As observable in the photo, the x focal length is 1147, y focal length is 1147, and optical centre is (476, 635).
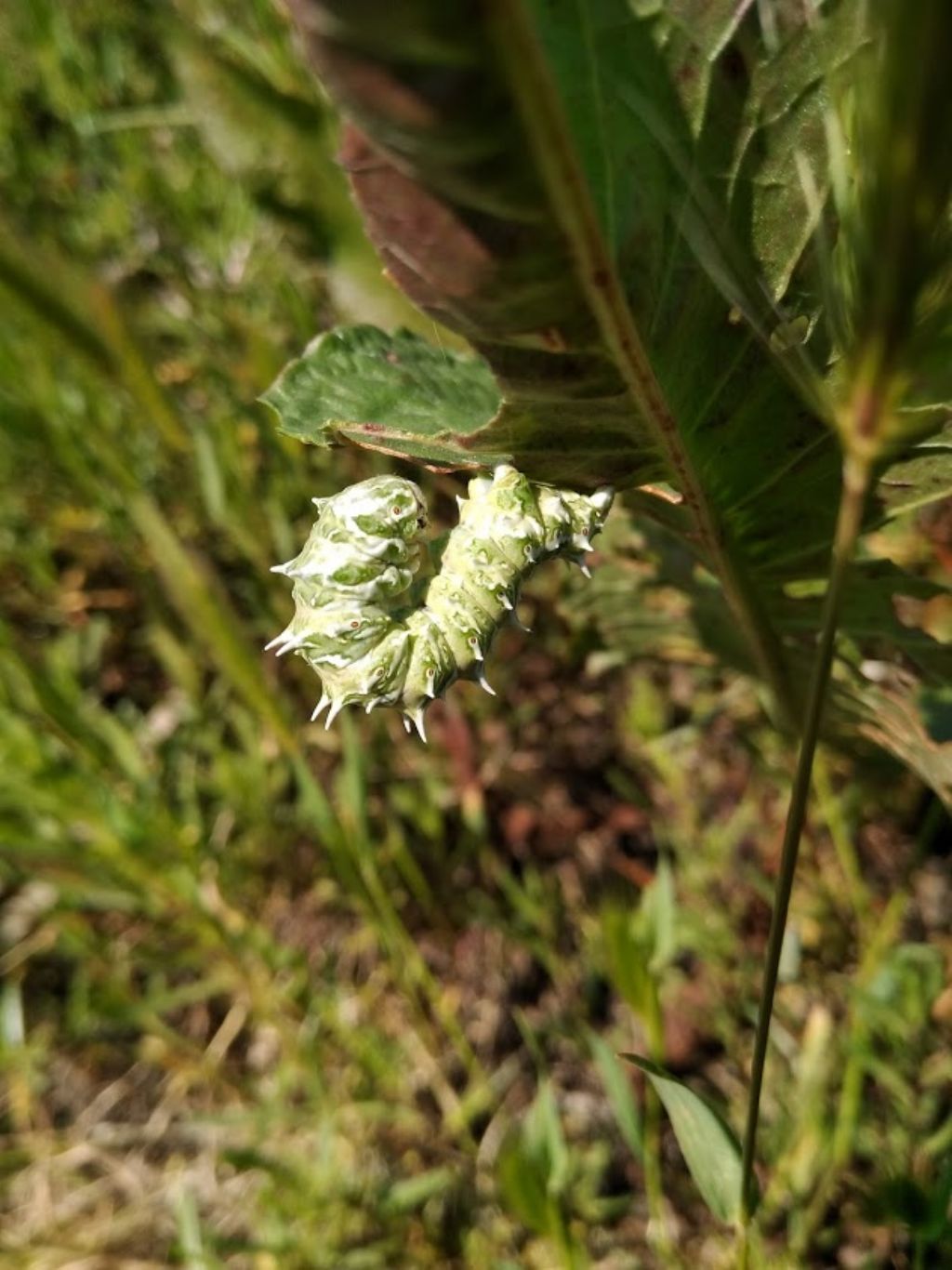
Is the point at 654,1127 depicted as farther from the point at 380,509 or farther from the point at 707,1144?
the point at 380,509

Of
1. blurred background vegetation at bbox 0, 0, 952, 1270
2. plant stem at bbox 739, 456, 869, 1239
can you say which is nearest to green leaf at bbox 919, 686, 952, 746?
blurred background vegetation at bbox 0, 0, 952, 1270

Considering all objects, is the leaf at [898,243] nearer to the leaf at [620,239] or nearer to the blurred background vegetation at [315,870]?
the leaf at [620,239]

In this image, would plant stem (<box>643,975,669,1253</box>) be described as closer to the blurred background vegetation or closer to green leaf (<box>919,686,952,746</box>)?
the blurred background vegetation

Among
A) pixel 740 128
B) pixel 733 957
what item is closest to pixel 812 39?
pixel 740 128

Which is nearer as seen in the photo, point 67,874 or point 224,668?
point 224,668

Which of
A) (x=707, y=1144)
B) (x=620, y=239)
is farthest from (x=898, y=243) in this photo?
(x=707, y=1144)

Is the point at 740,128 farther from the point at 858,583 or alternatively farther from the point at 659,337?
the point at 858,583
